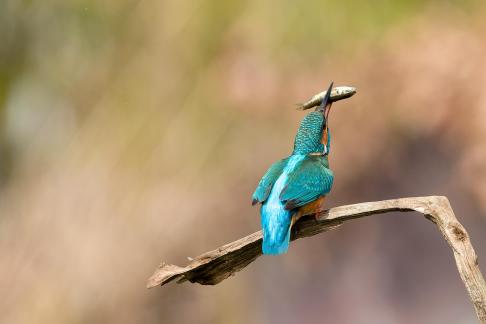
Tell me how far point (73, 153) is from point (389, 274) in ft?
5.93

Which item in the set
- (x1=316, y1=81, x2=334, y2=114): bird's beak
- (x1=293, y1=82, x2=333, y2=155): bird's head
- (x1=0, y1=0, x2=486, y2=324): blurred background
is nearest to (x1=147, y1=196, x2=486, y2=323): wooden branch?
(x1=293, y1=82, x2=333, y2=155): bird's head

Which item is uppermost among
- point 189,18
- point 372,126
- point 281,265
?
point 189,18

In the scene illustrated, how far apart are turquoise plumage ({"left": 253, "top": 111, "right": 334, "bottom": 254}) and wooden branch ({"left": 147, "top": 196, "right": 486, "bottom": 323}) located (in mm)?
64

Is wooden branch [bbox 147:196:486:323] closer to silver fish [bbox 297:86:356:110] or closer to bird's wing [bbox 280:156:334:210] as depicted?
bird's wing [bbox 280:156:334:210]

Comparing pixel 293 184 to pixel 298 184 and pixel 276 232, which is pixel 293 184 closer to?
pixel 298 184

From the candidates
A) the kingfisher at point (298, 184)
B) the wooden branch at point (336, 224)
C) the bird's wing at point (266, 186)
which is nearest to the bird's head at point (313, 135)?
the kingfisher at point (298, 184)

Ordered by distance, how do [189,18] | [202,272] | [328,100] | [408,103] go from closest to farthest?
[202,272] < [328,100] < [408,103] < [189,18]

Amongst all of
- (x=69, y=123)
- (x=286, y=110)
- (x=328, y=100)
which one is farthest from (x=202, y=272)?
(x=69, y=123)

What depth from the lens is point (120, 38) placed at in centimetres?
424

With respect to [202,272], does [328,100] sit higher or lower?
higher

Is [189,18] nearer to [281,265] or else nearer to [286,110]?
[286,110]

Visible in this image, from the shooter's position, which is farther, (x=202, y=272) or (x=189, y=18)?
(x=189, y=18)

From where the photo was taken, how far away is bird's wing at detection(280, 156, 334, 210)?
2223 millimetres

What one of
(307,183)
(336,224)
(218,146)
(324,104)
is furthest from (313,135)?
(218,146)
